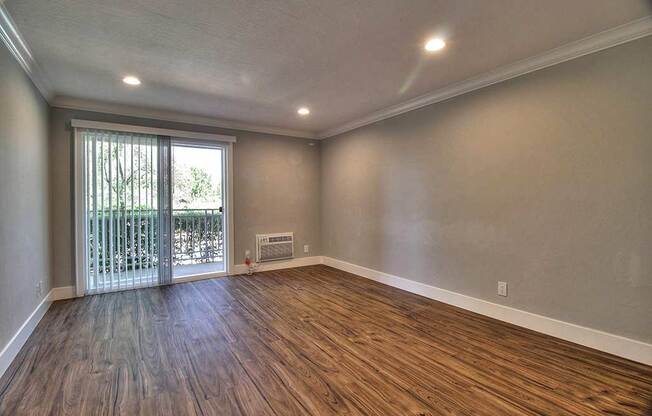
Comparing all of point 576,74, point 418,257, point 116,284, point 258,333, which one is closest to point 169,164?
point 116,284

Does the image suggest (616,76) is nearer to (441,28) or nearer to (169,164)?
(441,28)

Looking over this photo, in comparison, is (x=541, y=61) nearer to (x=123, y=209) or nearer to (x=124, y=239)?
(x=123, y=209)

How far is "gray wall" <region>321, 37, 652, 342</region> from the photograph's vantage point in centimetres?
215

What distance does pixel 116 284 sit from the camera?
388cm

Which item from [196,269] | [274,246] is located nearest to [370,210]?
[274,246]

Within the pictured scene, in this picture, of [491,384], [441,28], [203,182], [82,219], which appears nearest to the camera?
[491,384]

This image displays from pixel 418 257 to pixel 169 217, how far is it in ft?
11.0

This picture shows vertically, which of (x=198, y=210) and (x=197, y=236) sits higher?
(x=198, y=210)

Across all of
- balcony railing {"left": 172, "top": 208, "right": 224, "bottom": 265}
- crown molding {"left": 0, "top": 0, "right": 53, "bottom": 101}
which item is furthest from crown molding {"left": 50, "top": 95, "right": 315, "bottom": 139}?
balcony railing {"left": 172, "top": 208, "right": 224, "bottom": 265}

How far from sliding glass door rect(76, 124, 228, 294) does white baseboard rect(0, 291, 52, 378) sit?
763 mm

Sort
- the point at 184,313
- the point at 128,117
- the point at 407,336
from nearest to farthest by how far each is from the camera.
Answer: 1. the point at 407,336
2. the point at 184,313
3. the point at 128,117

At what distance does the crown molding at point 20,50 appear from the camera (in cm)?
196

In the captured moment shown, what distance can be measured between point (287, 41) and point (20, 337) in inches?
121

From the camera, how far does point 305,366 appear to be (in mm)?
2115
